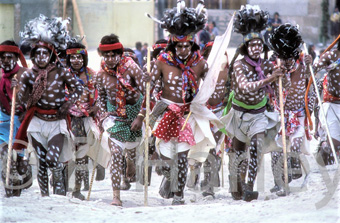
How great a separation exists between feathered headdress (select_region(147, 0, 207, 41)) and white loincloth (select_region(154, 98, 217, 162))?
2.90ft

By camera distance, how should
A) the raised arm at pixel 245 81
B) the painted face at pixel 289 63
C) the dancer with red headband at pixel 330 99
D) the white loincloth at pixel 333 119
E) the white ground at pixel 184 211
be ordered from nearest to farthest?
the white ground at pixel 184 211
the raised arm at pixel 245 81
the dancer with red headband at pixel 330 99
the white loincloth at pixel 333 119
the painted face at pixel 289 63

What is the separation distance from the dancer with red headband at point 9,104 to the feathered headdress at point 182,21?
191cm

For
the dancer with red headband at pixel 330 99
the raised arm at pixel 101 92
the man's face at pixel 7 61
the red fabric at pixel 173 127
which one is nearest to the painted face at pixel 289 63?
the dancer with red headband at pixel 330 99

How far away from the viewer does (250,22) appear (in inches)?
364

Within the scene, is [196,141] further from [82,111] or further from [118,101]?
[82,111]

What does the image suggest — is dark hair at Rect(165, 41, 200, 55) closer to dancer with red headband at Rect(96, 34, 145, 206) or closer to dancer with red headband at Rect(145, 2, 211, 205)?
dancer with red headband at Rect(145, 2, 211, 205)

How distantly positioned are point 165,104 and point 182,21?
1.05 metres

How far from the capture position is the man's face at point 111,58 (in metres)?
9.37

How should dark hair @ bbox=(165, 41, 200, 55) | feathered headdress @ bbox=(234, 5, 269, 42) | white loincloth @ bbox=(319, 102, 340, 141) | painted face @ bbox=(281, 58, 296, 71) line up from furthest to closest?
painted face @ bbox=(281, 58, 296, 71)
white loincloth @ bbox=(319, 102, 340, 141)
feathered headdress @ bbox=(234, 5, 269, 42)
dark hair @ bbox=(165, 41, 200, 55)

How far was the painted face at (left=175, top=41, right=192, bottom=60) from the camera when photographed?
8992 mm

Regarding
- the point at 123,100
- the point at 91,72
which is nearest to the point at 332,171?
the point at 123,100

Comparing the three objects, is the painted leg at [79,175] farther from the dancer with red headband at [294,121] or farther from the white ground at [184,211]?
the dancer with red headband at [294,121]

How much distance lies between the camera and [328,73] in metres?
9.91

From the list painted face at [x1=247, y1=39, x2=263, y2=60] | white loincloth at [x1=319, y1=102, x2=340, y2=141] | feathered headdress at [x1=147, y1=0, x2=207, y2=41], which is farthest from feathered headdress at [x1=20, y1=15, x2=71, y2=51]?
white loincloth at [x1=319, y1=102, x2=340, y2=141]
